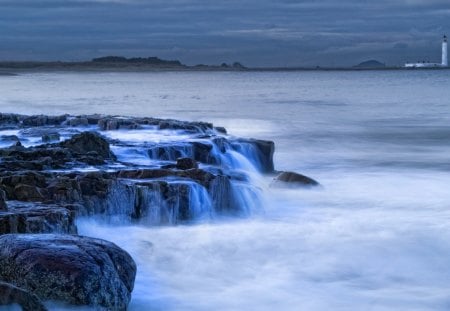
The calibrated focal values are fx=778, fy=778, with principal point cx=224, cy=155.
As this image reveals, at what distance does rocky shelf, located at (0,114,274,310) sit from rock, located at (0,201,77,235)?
1 cm

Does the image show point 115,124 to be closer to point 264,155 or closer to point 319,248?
point 264,155

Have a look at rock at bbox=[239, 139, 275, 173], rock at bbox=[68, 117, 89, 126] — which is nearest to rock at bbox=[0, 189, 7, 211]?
rock at bbox=[239, 139, 275, 173]

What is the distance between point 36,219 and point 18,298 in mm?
3036

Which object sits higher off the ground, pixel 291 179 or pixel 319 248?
pixel 291 179

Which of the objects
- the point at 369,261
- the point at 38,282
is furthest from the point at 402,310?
the point at 38,282

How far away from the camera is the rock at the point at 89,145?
15421 mm

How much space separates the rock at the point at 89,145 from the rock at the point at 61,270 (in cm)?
764

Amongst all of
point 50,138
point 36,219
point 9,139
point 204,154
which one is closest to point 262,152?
point 204,154

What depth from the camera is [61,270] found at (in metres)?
7.37

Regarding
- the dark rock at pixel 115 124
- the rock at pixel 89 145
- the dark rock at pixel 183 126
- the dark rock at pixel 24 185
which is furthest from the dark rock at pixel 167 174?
the dark rock at pixel 115 124

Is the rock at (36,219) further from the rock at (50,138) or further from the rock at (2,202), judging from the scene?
the rock at (50,138)

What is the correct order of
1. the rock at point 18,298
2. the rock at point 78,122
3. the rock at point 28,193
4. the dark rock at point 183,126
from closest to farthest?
the rock at point 18,298 → the rock at point 28,193 → the dark rock at point 183,126 → the rock at point 78,122

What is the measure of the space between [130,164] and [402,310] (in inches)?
285

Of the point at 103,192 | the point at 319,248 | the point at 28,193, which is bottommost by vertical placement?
the point at 319,248
